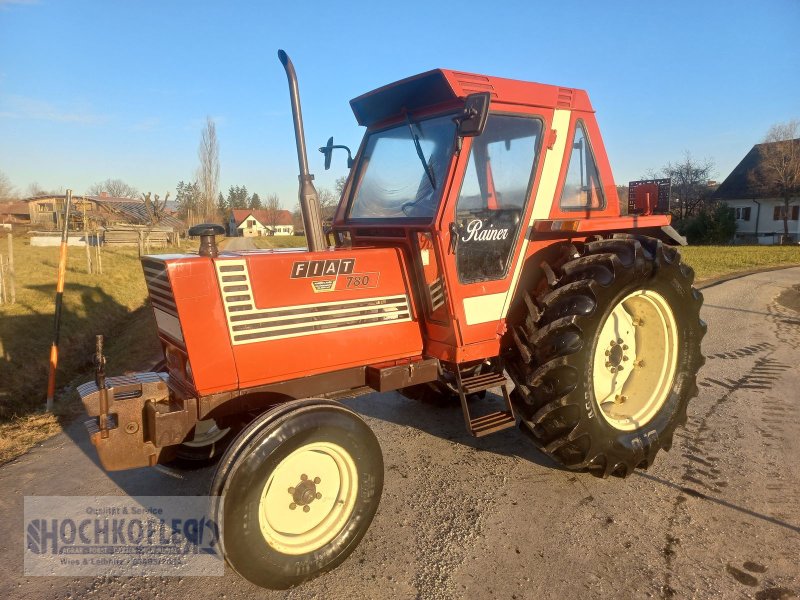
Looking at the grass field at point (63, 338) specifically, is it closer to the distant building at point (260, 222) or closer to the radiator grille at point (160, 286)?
the radiator grille at point (160, 286)

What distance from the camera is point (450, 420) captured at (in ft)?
17.1

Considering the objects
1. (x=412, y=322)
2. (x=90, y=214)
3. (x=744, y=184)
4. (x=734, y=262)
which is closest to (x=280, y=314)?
(x=412, y=322)

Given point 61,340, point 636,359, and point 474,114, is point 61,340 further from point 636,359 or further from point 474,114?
point 636,359

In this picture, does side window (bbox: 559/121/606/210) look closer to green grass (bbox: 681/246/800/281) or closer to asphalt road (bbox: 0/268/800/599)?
asphalt road (bbox: 0/268/800/599)

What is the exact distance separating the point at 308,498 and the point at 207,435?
1.46 m

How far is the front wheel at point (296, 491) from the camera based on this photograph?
2.64m

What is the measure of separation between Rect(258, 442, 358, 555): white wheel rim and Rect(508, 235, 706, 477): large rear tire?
1.31 metres

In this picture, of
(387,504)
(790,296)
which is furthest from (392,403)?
(790,296)

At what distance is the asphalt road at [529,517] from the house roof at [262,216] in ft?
242

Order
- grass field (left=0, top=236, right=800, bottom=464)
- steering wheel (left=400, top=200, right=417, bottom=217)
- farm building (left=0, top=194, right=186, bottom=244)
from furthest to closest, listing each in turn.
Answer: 1. farm building (left=0, top=194, right=186, bottom=244)
2. grass field (left=0, top=236, right=800, bottom=464)
3. steering wheel (left=400, top=200, right=417, bottom=217)

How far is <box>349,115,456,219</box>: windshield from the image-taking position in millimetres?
3508

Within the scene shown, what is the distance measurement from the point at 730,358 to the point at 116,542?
722cm

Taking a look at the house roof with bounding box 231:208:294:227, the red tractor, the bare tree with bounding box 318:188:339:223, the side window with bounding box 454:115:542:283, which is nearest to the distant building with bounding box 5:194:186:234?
the bare tree with bounding box 318:188:339:223

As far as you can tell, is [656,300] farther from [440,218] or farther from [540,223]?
[440,218]
